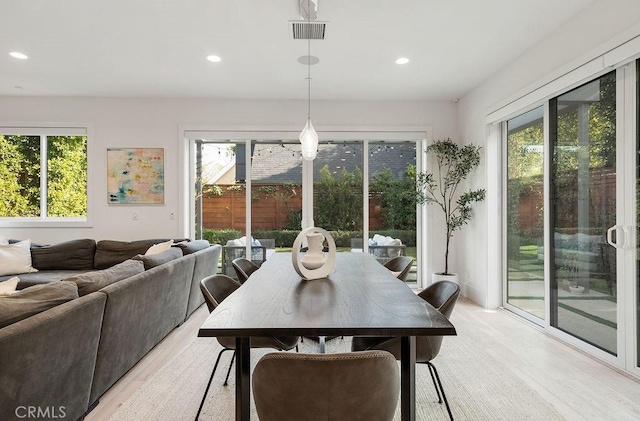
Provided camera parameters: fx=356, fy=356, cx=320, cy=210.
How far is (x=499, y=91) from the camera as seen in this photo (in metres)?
4.04

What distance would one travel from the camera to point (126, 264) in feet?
8.54

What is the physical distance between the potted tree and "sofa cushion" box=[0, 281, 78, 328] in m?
4.09

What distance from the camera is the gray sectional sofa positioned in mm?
1450

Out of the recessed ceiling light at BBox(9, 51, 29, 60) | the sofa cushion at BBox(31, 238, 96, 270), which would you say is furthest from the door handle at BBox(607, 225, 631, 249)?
the recessed ceiling light at BBox(9, 51, 29, 60)

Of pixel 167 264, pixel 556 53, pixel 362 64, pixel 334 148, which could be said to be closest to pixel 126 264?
pixel 167 264

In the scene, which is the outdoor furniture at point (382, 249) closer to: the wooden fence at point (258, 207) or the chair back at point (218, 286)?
the wooden fence at point (258, 207)

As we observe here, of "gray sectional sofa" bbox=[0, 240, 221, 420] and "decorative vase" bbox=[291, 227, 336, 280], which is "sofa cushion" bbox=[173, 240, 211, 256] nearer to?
"gray sectional sofa" bbox=[0, 240, 221, 420]

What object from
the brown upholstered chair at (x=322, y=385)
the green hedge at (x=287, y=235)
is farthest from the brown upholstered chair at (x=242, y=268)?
the green hedge at (x=287, y=235)

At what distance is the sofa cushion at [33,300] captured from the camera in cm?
152

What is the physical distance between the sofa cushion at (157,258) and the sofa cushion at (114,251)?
1.22 meters

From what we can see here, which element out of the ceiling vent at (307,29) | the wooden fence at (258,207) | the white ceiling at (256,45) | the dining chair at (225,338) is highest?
the white ceiling at (256,45)

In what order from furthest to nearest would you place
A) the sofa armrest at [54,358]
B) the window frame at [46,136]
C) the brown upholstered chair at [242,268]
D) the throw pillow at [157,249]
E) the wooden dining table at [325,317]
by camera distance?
the window frame at [46,136], the throw pillow at [157,249], the brown upholstered chair at [242,268], the sofa armrest at [54,358], the wooden dining table at [325,317]

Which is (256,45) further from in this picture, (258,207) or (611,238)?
(611,238)

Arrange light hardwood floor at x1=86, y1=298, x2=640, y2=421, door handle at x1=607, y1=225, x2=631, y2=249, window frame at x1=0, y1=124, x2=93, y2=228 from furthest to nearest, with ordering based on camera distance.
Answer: window frame at x1=0, y1=124, x2=93, y2=228 → door handle at x1=607, y1=225, x2=631, y2=249 → light hardwood floor at x1=86, y1=298, x2=640, y2=421
